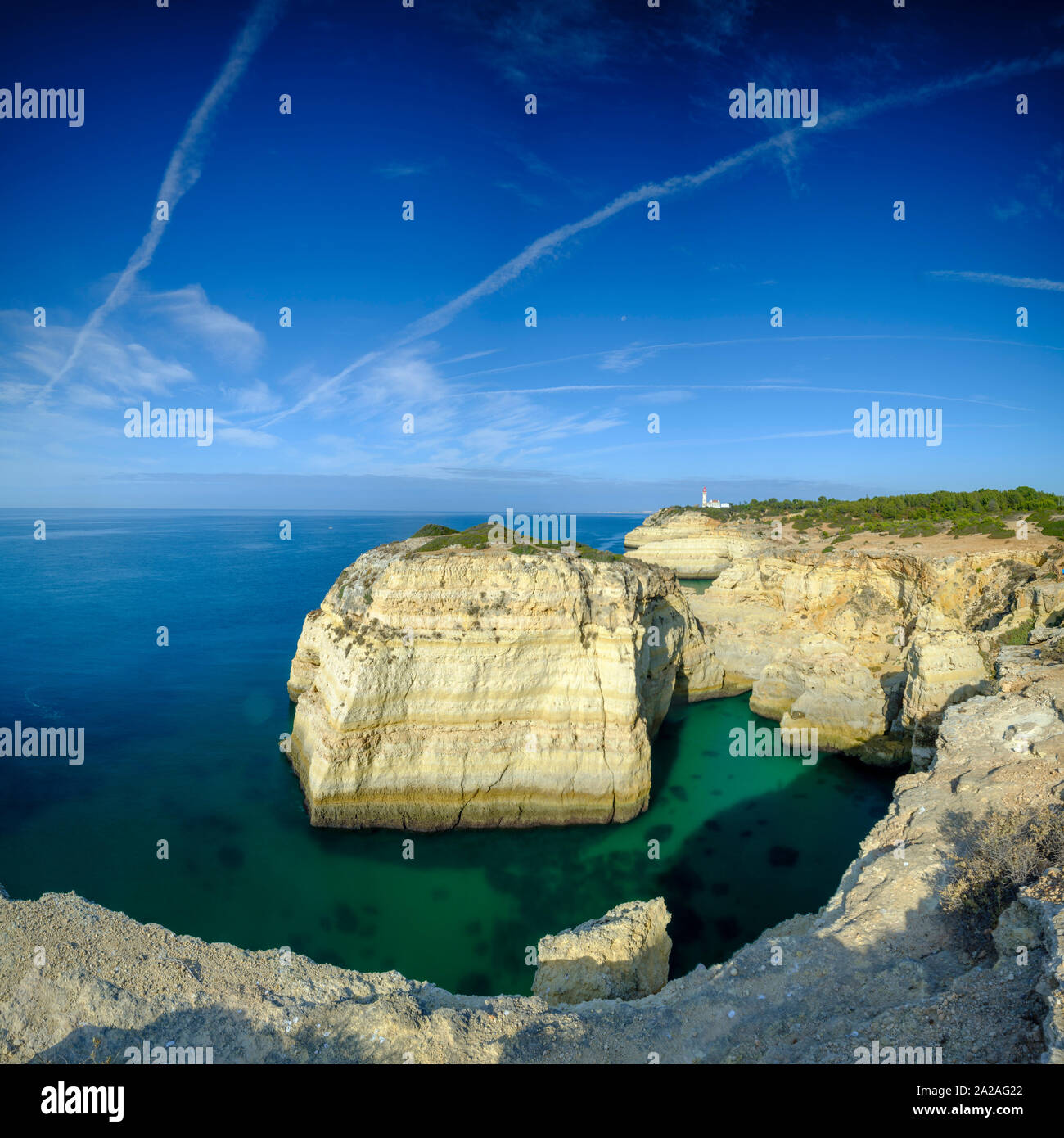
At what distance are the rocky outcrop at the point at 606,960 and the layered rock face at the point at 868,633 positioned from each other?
481 inches

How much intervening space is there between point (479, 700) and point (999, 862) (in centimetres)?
1281

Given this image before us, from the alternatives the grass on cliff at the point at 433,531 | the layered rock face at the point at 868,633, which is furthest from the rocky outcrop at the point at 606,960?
the grass on cliff at the point at 433,531

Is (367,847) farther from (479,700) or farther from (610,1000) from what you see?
(610,1000)

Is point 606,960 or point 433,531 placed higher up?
point 433,531

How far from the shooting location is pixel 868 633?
2506 cm

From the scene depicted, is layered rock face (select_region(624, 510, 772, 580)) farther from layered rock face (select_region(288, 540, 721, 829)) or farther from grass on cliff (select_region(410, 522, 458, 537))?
layered rock face (select_region(288, 540, 721, 829))

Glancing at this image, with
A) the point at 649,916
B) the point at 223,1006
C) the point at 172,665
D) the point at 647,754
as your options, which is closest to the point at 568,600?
the point at 647,754

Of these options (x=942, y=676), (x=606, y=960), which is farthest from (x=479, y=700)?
(x=942, y=676)

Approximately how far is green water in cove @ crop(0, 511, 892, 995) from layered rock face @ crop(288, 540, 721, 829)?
107 centimetres

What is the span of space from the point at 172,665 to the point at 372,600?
22.7m

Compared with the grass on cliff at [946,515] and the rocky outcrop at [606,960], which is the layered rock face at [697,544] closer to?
the grass on cliff at [946,515]

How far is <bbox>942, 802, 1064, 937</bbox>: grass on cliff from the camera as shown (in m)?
7.18

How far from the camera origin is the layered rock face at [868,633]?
59.8 feet

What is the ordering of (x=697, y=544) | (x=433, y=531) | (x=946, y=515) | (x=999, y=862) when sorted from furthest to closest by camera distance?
(x=697, y=544)
(x=946, y=515)
(x=433, y=531)
(x=999, y=862)
